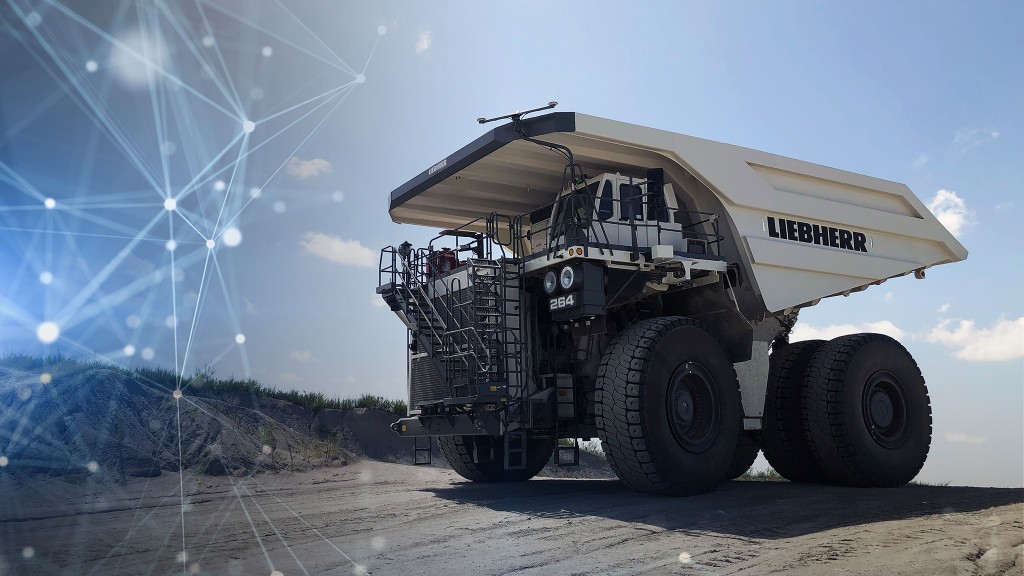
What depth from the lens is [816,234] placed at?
13906mm

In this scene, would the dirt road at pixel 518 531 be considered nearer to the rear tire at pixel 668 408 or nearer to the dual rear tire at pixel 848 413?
the rear tire at pixel 668 408

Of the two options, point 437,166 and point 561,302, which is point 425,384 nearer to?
point 561,302

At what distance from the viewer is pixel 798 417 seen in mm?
13617

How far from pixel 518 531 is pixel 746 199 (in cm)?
682

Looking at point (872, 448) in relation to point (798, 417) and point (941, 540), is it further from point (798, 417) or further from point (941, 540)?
point (941, 540)

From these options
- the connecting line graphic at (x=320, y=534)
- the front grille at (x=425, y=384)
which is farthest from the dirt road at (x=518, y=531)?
the front grille at (x=425, y=384)

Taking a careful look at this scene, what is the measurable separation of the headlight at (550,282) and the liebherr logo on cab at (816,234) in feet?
12.9

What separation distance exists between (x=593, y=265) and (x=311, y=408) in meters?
12.3

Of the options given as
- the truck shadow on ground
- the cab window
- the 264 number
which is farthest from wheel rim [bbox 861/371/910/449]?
the 264 number

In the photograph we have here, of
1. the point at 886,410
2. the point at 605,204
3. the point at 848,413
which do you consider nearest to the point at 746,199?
the point at 605,204

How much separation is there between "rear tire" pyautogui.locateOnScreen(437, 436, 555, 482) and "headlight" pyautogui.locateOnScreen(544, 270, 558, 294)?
3759 millimetres

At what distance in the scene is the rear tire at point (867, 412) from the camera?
1296 centimetres

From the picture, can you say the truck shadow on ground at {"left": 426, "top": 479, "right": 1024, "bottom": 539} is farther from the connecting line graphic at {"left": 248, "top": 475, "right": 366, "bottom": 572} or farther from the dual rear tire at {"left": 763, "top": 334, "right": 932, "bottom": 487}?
the connecting line graphic at {"left": 248, "top": 475, "right": 366, "bottom": 572}

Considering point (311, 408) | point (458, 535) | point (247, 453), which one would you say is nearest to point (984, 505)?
point (458, 535)
